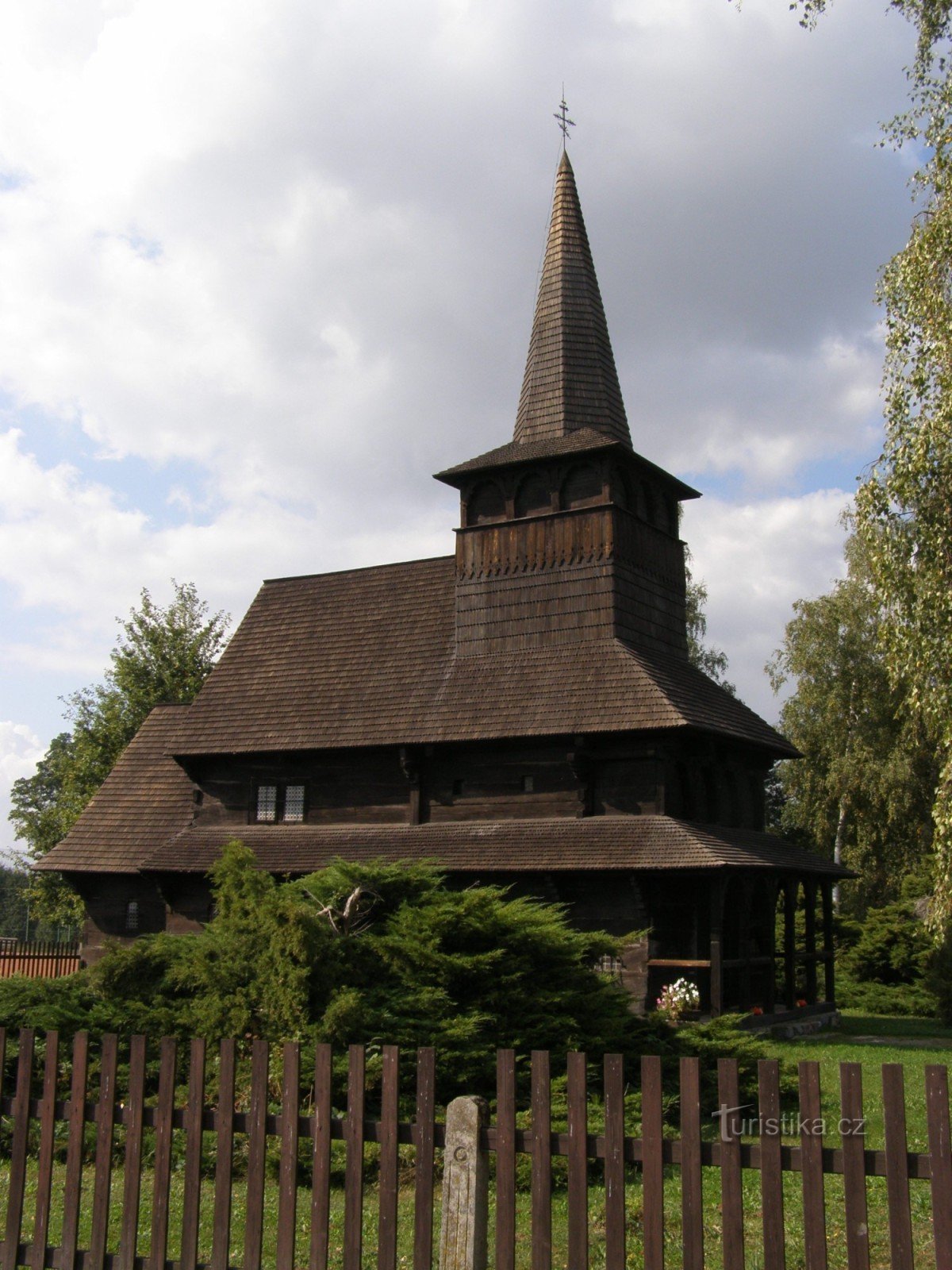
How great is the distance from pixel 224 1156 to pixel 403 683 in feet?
58.0

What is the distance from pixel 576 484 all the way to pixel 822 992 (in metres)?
12.8

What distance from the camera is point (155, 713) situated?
1152 inches

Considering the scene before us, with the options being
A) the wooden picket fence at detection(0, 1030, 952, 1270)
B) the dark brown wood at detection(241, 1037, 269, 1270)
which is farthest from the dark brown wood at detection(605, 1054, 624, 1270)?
the dark brown wood at detection(241, 1037, 269, 1270)

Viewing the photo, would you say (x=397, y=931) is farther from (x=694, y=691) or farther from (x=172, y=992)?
(x=694, y=691)

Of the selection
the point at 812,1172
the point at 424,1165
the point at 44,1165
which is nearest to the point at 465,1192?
the point at 424,1165

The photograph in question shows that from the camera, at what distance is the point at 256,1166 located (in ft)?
17.4

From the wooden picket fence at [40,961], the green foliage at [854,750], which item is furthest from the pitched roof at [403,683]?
the green foliage at [854,750]

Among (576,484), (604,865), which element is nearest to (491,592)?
(576,484)

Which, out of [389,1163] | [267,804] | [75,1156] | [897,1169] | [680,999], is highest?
[267,804]

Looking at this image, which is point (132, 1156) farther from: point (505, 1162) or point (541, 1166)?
point (541, 1166)

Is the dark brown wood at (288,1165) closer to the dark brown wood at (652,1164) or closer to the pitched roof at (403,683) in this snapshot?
the dark brown wood at (652,1164)

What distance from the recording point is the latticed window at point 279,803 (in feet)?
76.8

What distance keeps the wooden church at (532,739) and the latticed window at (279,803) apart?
0.04m

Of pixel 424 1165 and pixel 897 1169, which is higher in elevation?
pixel 897 1169
